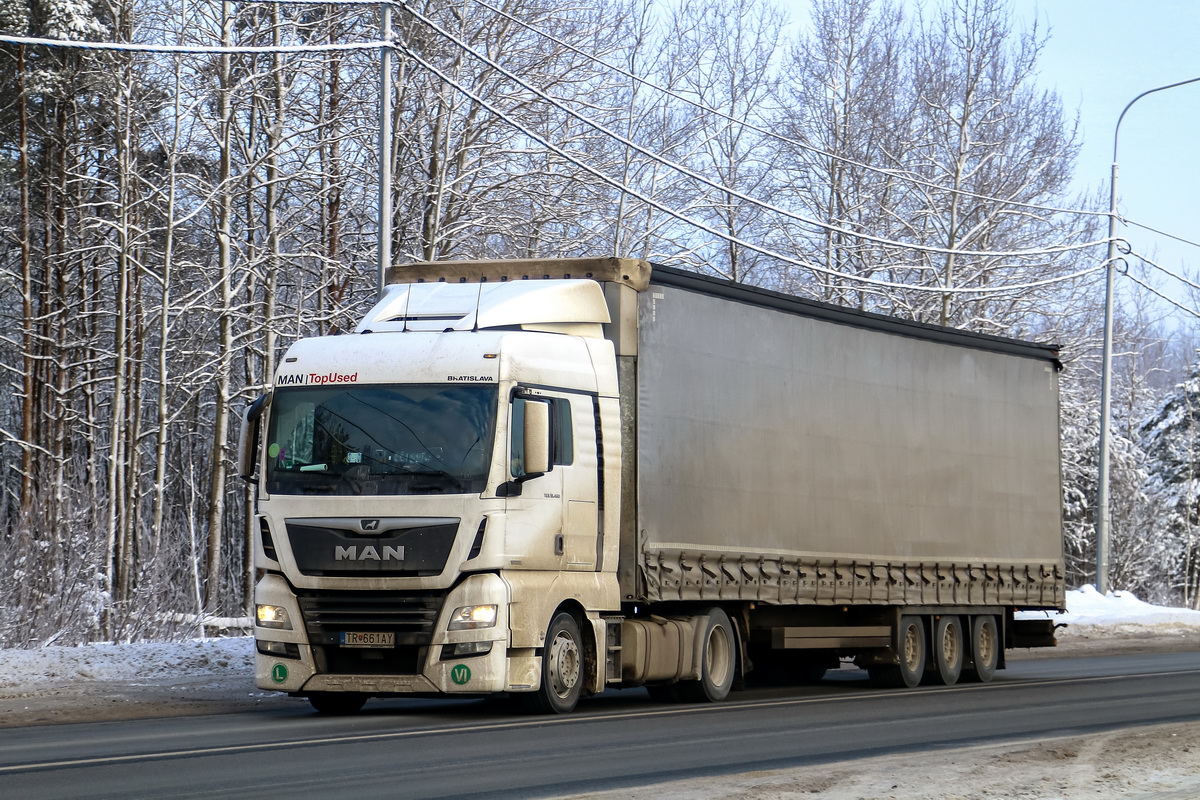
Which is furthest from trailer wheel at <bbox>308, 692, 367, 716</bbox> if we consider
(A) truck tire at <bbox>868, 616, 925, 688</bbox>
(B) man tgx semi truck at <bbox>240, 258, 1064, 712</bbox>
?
(A) truck tire at <bbox>868, 616, 925, 688</bbox>

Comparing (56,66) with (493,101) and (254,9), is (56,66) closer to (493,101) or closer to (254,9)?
(254,9)

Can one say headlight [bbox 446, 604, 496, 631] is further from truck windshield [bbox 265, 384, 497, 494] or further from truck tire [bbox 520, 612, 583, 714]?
truck windshield [bbox 265, 384, 497, 494]

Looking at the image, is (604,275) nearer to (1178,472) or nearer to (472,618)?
(472,618)

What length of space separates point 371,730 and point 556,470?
261 centimetres

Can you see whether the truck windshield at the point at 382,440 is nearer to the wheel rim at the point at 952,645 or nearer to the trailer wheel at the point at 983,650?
the wheel rim at the point at 952,645

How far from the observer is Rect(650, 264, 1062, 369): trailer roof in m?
15.3

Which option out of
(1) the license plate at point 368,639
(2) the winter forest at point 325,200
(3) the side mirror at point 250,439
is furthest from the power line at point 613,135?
(1) the license plate at point 368,639

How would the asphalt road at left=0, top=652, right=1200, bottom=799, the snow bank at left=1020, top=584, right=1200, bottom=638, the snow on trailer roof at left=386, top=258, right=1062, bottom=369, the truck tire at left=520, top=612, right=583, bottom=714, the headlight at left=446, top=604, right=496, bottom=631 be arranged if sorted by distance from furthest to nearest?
the snow bank at left=1020, top=584, right=1200, bottom=638 → the snow on trailer roof at left=386, top=258, right=1062, bottom=369 → the truck tire at left=520, top=612, right=583, bottom=714 → the headlight at left=446, top=604, right=496, bottom=631 → the asphalt road at left=0, top=652, right=1200, bottom=799

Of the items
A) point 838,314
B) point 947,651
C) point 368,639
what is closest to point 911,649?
point 947,651

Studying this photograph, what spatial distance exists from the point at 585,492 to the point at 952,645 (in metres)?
7.48

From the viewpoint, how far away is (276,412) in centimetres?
1366

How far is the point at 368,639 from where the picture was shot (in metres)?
13.1

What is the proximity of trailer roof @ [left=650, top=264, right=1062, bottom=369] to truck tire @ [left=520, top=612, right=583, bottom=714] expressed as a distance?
3268 mm

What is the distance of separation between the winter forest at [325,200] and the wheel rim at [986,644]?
10501mm
